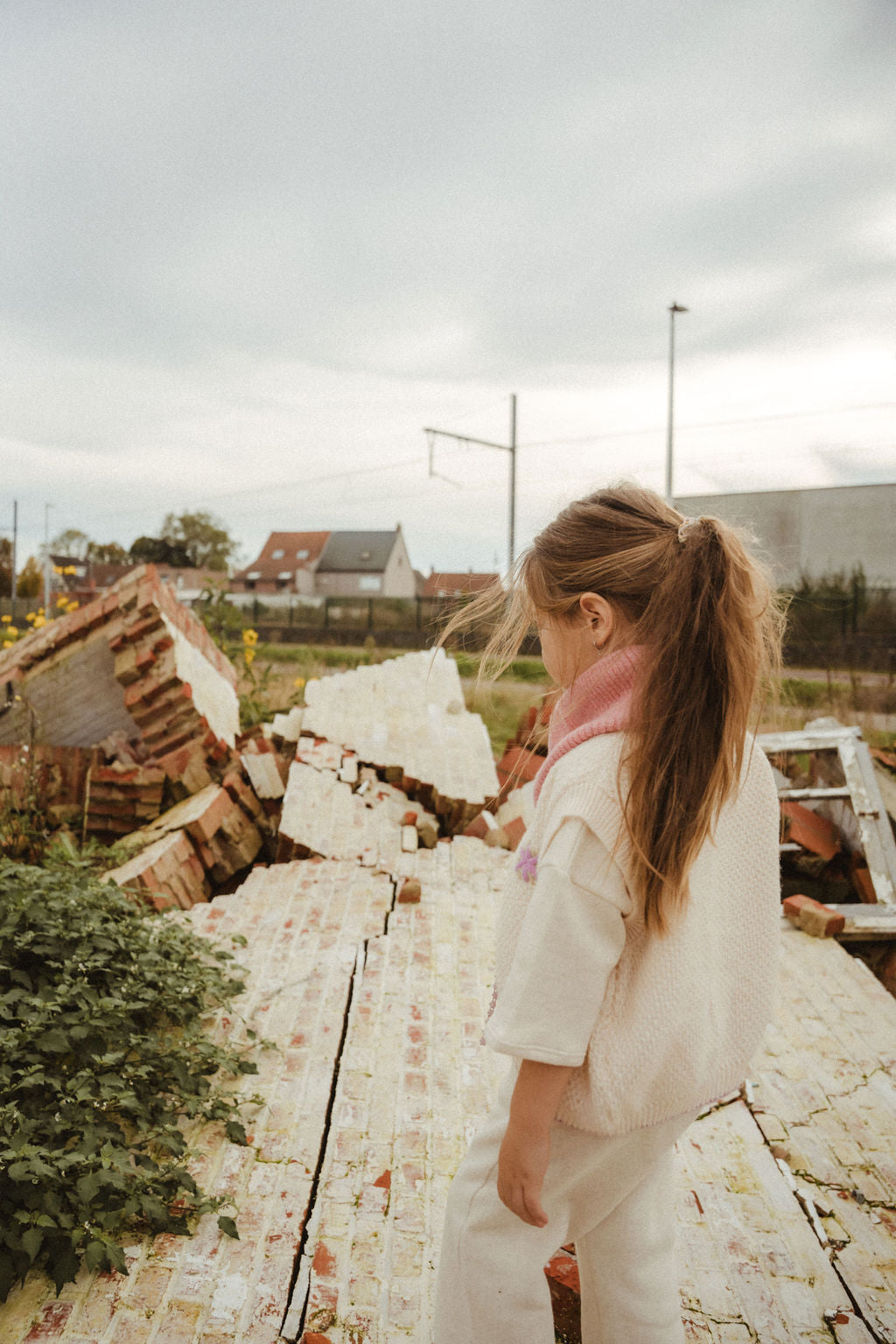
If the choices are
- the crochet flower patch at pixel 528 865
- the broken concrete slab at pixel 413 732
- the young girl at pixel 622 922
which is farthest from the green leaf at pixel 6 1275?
the broken concrete slab at pixel 413 732

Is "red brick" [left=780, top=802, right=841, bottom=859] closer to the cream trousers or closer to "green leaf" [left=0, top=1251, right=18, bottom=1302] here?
the cream trousers

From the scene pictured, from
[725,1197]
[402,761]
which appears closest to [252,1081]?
[725,1197]

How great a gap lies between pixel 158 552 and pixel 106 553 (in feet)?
12.7

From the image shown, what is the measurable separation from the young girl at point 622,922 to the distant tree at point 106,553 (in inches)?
1897

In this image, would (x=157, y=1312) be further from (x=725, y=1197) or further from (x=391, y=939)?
(x=391, y=939)

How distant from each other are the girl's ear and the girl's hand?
736 millimetres

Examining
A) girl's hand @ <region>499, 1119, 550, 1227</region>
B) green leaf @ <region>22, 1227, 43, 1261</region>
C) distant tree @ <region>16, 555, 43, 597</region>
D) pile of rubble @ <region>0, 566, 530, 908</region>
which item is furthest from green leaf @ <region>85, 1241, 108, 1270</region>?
distant tree @ <region>16, 555, 43, 597</region>

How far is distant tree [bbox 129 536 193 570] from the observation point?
44559 millimetres

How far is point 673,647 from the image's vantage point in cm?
121

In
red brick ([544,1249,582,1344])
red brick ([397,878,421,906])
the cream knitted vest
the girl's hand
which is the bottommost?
red brick ([544,1249,582,1344])

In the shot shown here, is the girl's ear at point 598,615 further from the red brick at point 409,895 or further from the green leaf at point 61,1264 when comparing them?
the red brick at point 409,895

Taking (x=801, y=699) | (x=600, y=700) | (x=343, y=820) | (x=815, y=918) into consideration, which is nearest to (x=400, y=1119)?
(x=600, y=700)

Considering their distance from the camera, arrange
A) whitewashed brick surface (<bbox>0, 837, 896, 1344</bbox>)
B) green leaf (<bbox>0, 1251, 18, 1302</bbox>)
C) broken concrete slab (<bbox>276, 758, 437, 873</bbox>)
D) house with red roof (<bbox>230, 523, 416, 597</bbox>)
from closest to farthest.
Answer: green leaf (<bbox>0, 1251, 18, 1302</bbox>)
whitewashed brick surface (<bbox>0, 837, 896, 1344</bbox>)
broken concrete slab (<bbox>276, 758, 437, 873</bbox>)
house with red roof (<bbox>230, 523, 416, 597</bbox>)

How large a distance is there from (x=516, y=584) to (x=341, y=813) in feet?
11.3
